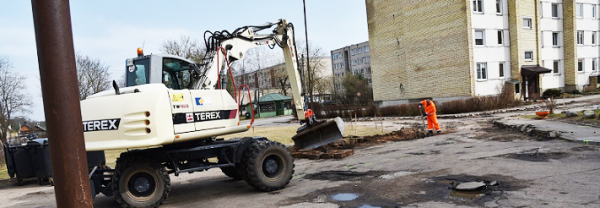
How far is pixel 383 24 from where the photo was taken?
41.7m

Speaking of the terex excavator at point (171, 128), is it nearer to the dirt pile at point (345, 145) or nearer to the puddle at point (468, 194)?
the puddle at point (468, 194)

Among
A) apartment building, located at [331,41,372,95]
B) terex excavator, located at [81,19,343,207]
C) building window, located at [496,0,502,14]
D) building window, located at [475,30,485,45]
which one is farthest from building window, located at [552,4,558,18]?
apartment building, located at [331,41,372,95]

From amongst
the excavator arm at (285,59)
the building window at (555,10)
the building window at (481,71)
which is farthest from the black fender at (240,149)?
the building window at (555,10)

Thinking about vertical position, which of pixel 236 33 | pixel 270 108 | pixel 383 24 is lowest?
pixel 270 108

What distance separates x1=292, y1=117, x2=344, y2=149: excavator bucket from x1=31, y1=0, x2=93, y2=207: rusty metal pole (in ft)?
30.1

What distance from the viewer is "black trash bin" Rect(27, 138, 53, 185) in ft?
37.8

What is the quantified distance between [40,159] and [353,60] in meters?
90.9

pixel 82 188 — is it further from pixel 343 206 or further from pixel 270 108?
pixel 270 108

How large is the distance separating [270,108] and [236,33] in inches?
2110

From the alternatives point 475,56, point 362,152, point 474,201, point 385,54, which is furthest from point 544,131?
point 385,54

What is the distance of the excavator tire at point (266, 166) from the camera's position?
25.1 feet

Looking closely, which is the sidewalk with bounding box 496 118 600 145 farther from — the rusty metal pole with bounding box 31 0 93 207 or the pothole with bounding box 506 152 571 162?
the rusty metal pole with bounding box 31 0 93 207

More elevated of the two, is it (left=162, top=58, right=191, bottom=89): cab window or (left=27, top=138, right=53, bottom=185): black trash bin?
(left=162, top=58, right=191, bottom=89): cab window

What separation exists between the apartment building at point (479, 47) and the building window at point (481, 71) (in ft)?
0.28
